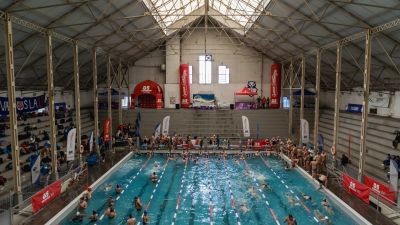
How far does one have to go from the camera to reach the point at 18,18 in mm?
14250

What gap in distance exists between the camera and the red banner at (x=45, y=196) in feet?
45.1

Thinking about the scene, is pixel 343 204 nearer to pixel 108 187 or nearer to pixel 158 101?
pixel 108 187

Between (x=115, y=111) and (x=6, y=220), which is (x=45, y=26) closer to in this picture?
(x=6, y=220)

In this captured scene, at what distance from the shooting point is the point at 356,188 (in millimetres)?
16078

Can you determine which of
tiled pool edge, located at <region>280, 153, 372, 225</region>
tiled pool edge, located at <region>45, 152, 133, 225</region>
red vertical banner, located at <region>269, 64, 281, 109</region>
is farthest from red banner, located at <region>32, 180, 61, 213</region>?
red vertical banner, located at <region>269, 64, 281, 109</region>

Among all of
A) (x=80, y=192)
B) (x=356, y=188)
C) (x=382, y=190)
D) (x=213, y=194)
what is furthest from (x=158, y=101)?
(x=382, y=190)

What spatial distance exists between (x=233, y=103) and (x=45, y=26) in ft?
85.0

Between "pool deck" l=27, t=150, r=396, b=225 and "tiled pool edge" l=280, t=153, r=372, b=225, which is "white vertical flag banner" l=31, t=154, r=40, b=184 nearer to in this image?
"pool deck" l=27, t=150, r=396, b=225

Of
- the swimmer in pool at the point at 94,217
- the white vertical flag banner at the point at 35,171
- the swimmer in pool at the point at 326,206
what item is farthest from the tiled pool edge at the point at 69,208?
the swimmer in pool at the point at 326,206

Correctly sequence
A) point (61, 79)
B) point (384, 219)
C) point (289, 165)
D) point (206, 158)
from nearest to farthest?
1. point (384, 219)
2. point (289, 165)
3. point (206, 158)
4. point (61, 79)

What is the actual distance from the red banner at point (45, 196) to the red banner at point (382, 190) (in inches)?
584

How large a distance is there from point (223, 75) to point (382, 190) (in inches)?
1072

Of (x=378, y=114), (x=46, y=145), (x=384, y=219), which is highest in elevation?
(x=378, y=114)

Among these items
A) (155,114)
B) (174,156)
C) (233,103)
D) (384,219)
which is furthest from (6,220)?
(233,103)
